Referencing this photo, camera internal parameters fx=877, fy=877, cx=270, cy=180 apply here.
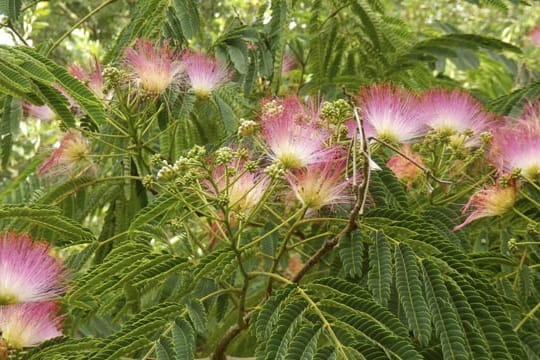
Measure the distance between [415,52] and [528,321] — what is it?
141 centimetres

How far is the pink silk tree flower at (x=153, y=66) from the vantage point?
7.58ft

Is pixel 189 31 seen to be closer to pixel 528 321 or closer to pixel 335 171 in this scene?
pixel 335 171

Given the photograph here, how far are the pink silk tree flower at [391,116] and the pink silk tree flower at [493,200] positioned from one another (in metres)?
0.22

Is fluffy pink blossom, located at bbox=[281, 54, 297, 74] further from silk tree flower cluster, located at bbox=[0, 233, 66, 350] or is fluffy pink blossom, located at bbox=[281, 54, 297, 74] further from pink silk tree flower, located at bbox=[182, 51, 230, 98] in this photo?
silk tree flower cluster, located at bbox=[0, 233, 66, 350]

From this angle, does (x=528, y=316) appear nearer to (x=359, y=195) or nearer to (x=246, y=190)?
(x=359, y=195)

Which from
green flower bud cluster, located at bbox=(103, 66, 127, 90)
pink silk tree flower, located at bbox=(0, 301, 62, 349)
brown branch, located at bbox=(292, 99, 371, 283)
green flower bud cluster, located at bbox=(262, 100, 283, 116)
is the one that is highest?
green flower bud cluster, located at bbox=(103, 66, 127, 90)

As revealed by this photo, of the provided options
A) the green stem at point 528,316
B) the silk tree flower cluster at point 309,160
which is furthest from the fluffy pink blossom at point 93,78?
the green stem at point 528,316

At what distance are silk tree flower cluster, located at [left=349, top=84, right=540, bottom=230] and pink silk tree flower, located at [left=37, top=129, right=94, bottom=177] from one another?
83cm

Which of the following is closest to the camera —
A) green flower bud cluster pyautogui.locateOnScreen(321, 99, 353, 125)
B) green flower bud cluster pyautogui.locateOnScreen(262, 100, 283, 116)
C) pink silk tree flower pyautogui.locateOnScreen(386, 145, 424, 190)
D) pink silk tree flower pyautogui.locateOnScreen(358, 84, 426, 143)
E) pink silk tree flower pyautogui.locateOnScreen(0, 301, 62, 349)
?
pink silk tree flower pyautogui.locateOnScreen(0, 301, 62, 349)

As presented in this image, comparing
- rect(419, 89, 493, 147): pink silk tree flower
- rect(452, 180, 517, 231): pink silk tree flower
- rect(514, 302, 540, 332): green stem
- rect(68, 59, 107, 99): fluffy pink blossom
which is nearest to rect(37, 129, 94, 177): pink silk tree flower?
rect(68, 59, 107, 99): fluffy pink blossom

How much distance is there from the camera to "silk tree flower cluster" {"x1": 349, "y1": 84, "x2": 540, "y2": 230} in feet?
6.46

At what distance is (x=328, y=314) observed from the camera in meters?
1.61

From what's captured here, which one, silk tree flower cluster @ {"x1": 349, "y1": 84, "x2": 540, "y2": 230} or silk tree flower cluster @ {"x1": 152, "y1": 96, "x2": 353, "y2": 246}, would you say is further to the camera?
silk tree flower cluster @ {"x1": 349, "y1": 84, "x2": 540, "y2": 230}

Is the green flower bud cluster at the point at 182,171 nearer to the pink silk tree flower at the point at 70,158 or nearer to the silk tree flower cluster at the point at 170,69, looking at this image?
the silk tree flower cluster at the point at 170,69
